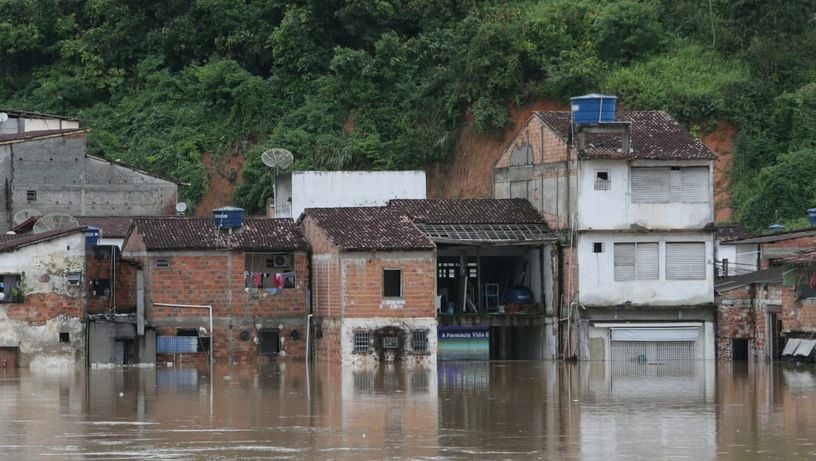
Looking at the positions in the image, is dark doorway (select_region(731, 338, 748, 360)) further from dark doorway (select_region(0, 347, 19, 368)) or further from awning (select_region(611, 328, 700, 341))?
dark doorway (select_region(0, 347, 19, 368))

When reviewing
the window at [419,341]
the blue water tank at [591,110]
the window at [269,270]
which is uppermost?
the blue water tank at [591,110]

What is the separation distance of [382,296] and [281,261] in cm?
458

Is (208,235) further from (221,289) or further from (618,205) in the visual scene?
(618,205)

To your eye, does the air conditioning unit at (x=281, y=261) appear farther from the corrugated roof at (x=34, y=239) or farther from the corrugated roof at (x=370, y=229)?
the corrugated roof at (x=34, y=239)

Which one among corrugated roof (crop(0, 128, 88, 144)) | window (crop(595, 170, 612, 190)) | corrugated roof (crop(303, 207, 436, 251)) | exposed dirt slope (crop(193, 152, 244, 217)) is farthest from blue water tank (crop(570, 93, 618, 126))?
exposed dirt slope (crop(193, 152, 244, 217))

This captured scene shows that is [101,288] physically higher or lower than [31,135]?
lower

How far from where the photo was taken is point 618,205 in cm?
5622

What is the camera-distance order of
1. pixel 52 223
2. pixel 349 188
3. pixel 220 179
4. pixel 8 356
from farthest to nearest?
pixel 220 179, pixel 349 188, pixel 52 223, pixel 8 356

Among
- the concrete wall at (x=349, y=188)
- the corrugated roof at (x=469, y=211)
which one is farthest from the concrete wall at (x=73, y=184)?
the corrugated roof at (x=469, y=211)

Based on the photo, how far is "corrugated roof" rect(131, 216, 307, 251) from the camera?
185ft

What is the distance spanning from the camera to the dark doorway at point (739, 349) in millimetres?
56625

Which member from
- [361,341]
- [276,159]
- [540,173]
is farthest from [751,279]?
[276,159]

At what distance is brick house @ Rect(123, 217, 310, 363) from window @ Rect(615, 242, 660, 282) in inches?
382

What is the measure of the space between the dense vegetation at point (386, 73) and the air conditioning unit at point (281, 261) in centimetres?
1590
